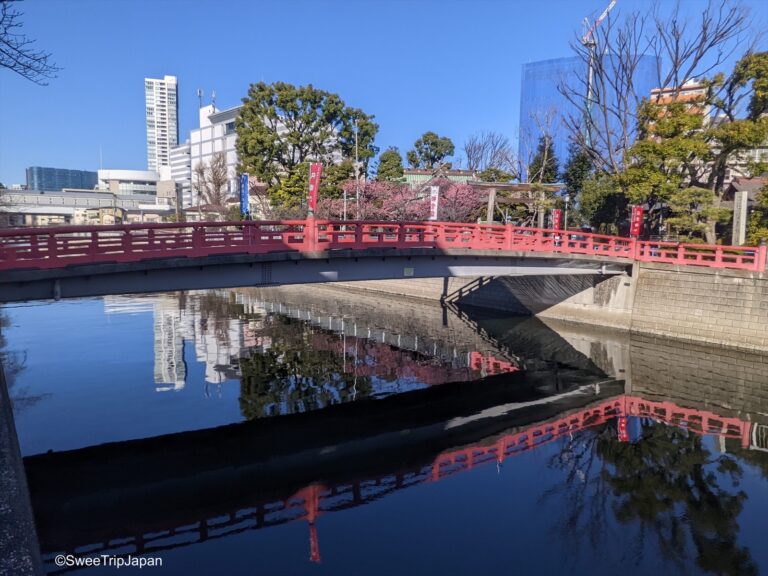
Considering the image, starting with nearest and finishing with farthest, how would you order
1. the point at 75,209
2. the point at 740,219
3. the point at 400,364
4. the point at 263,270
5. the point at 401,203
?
1. the point at 263,270
2. the point at 400,364
3. the point at 740,219
4. the point at 401,203
5. the point at 75,209

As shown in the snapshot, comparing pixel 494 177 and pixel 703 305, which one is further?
pixel 494 177

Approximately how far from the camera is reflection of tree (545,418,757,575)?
394 inches

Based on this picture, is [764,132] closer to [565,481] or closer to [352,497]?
[565,481]

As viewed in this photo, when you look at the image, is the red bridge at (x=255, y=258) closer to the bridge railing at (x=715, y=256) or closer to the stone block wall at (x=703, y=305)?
the bridge railing at (x=715, y=256)

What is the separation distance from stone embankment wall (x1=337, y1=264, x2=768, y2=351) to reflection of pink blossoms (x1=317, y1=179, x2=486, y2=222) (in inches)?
462

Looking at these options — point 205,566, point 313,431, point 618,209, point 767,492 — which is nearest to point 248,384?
point 313,431

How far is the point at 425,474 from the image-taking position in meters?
12.8

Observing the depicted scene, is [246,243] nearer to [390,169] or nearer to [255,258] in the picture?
[255,258]

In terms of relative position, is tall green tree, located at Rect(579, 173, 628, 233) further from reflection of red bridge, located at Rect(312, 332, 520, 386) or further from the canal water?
reflection of red bridge, located at Rect(312, 332, 520, 386)

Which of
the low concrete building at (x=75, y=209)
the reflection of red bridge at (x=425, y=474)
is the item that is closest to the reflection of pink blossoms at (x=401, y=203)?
the reflection of red bridge at (x=425, y=474)

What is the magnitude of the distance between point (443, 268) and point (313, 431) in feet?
32.5

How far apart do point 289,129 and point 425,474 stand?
40.9 meters

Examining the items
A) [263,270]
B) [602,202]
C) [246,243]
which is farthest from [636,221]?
[246,243]

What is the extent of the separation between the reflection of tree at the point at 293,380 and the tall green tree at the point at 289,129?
25479mm
